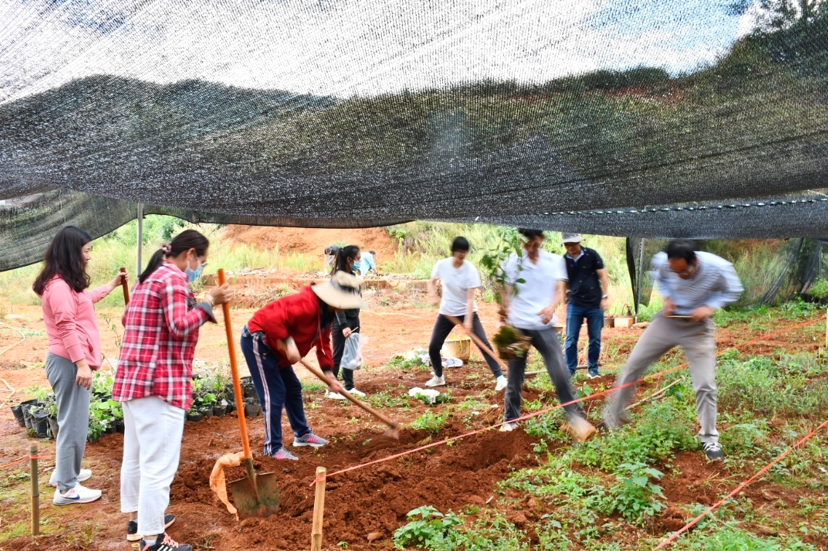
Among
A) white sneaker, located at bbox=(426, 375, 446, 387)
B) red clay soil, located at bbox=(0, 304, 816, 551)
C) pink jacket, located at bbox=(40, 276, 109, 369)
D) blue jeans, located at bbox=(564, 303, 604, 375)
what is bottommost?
white sneaker, located at bbox=(426, 375, 446, 387)

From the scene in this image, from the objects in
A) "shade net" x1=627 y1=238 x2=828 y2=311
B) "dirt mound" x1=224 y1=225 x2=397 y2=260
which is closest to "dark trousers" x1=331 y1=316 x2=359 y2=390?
"shade net" x1=627 y1=238 x2=828 y2=311

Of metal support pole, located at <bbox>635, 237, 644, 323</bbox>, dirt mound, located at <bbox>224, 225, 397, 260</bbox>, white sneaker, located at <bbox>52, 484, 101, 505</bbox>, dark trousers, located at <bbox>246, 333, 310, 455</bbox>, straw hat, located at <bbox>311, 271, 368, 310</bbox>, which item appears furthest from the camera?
dirt mound, located at <bbox>224, 225, 397, 260</bbox>

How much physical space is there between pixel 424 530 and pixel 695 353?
2370 mm

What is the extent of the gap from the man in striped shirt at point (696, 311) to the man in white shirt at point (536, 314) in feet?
2.23

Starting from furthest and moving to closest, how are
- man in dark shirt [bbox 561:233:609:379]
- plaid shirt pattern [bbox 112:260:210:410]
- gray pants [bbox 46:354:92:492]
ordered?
1. man in dark shirt [bbox 561:233:609:379]
2. gray pants [bbox 46:354:92:492]
3. plaid shirt pattern [bbox 112:260:210:410]

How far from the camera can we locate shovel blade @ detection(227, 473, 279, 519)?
391 centimetres

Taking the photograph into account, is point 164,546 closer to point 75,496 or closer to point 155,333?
point 155,333

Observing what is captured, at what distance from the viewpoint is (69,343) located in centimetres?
395

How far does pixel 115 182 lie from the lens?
12.7ft

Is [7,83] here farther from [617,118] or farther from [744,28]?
[744,28]

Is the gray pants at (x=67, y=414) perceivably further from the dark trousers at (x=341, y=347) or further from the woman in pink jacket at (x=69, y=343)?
the dark trousers at (x=341, y=347)

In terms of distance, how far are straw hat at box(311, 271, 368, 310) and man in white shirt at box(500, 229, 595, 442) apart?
53.4 inches

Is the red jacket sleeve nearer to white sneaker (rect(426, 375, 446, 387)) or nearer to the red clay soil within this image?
the red clay soil

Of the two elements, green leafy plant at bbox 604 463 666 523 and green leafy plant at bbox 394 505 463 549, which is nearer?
green leafy plant at bbox 394 505 463 549
